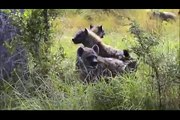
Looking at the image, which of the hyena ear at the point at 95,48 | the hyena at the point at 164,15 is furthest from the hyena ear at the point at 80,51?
the hyena at the point at 164,15

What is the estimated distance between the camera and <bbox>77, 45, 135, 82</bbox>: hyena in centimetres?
312

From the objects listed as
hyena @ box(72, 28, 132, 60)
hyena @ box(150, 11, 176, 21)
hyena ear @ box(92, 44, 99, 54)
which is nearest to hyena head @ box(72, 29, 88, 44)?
hyena @ box(72, 28, 132, 60)

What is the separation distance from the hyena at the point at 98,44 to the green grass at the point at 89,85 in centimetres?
4

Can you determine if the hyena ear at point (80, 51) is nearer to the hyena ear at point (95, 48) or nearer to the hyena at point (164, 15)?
the hyena ear at point (95, 48)

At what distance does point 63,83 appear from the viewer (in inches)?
122

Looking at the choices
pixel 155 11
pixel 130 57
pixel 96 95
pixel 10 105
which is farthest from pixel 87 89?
pixel 155 11

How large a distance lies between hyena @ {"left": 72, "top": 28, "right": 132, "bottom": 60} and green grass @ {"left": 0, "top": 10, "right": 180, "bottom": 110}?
0.15 ft

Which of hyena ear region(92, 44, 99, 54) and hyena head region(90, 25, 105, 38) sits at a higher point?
hyena head region(90, 25, 105, 38)

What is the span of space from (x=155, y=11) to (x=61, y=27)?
82 cm

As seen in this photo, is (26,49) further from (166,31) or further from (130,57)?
(166,31)

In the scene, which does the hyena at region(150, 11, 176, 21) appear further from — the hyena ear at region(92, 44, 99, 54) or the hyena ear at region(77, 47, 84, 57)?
the hyena ear at region(77, 47, 84, 57)

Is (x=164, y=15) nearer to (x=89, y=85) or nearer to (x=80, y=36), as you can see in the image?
(x=80, y=36)

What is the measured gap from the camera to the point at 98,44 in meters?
3.15

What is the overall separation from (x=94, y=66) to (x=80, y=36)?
0.94 feet
